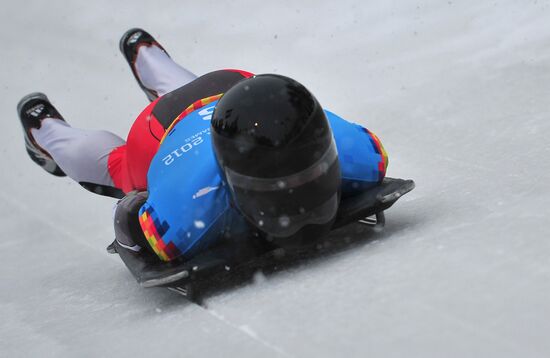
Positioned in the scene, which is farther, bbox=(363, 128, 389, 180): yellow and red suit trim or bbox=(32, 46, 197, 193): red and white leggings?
bbox=(32, 46, 197, 193): red and white leggings

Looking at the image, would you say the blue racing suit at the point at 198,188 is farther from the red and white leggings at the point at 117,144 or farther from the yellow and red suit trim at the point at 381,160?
the red and white leggings at the point at 117,144

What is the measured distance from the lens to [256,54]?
6.39 meters

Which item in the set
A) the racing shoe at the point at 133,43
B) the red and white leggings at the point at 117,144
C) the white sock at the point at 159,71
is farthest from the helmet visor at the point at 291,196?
the racing shoe at the point at 133,43

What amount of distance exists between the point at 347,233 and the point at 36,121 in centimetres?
201

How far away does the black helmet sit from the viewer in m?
2.51

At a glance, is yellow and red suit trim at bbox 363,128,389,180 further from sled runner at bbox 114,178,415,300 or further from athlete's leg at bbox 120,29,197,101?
athlete's leg at bbox 120,29,197,101

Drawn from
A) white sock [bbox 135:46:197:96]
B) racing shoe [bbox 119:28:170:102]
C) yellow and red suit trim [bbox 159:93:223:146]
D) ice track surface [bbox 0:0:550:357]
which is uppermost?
Answer: racing shoe [bbox 119:28:170:102]

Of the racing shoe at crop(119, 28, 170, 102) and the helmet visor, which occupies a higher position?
the racing shoe at crop(119, 28, 170, 102)

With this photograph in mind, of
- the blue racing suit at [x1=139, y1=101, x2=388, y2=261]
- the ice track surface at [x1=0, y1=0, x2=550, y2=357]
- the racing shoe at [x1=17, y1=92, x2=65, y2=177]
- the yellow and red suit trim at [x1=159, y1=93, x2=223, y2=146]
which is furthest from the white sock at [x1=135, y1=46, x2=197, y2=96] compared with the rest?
the blue racing suit at [x1=139, y1=101, x2=388, y2=261]

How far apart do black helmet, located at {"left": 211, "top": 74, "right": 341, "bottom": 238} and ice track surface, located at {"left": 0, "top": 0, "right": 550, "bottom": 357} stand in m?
0.20

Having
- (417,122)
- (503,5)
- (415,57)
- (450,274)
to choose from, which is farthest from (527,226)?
(503,5)

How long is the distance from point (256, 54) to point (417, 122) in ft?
7.08

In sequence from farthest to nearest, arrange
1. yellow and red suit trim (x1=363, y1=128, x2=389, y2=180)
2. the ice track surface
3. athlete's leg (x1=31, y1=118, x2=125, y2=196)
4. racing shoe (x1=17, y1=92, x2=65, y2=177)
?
racing shoe (x1=17, y1=92, x2=65, y2=177)
athlete's leg (x1=31, y1=118, x2=125, y2=196)
yellow and red suit trim (x1=363, y1=128, x2=389, y2=180)
the ice track surface

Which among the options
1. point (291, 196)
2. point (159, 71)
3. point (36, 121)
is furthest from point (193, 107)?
point (36, 121)
